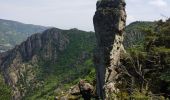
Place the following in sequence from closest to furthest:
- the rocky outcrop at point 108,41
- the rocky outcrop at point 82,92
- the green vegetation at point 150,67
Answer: the green vegetation at point 150,67
the rocky outcrop at point 108,41
the rocky outcrop at point 82,92

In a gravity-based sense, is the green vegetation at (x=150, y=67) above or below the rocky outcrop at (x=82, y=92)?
above

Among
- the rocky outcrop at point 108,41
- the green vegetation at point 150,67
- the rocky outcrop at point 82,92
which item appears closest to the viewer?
the green vegetation at point 150,67

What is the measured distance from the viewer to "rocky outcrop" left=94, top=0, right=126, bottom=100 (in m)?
69.0

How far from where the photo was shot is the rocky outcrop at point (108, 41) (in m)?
69.0

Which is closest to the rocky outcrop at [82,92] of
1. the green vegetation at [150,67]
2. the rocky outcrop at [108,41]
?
the rocky outcrop at [108,41]

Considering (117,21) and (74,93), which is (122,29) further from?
(74,93)

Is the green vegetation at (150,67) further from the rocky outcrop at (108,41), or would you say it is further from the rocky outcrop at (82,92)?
the rocky outcrop at (82,92)

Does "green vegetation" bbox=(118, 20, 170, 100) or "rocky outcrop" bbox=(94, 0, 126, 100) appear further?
"rocky outcrop" bbox=(94, 0, 126, 100)

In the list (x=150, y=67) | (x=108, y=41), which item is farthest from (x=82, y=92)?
(x=150, y=67)

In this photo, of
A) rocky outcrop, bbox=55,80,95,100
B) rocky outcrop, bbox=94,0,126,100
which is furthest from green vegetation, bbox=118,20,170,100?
rocky outcrop, bbox=55,80,95,100

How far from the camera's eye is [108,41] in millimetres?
70188

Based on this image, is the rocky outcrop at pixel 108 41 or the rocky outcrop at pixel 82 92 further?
the rocky outcrop at pixel 82 92

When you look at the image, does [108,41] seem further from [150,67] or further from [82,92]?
[82,92]

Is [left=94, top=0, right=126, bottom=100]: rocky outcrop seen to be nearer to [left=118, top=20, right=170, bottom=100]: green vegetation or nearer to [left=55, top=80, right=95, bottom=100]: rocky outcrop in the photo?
[left=118, top=20, right=170, bottom=100]: green vegetation
